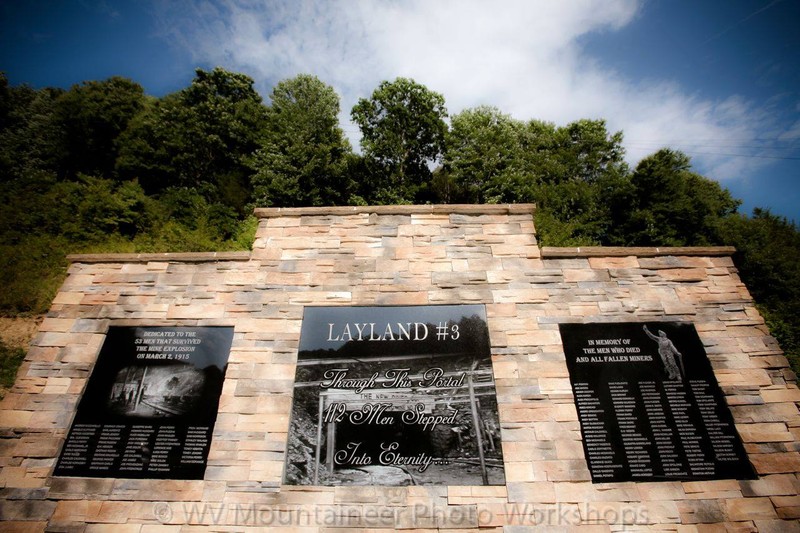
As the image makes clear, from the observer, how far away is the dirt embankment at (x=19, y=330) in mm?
7812

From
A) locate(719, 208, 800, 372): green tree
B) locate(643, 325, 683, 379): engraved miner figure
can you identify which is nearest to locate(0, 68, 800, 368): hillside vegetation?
locate(719, 208, 800, 372): green tree

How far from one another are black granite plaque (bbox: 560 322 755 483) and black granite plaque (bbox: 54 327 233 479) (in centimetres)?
485

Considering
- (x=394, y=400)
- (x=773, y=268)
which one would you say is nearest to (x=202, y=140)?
(x=394, y=400)

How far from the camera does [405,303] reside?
4.86 metres

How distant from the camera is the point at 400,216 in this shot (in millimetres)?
5469

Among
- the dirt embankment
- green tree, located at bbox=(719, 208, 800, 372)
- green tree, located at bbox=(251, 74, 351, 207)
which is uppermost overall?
green tree, located at bbox=(251, 74, 351, 207)

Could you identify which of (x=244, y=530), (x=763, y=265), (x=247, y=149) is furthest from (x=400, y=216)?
(x=247, y=149)

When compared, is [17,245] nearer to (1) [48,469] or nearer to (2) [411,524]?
(1) [48,469]

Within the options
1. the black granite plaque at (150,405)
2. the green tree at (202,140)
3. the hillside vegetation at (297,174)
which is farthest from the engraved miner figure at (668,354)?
the green tree at (202,140)

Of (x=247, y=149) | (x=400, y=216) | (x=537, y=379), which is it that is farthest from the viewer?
(x=247, y=149)

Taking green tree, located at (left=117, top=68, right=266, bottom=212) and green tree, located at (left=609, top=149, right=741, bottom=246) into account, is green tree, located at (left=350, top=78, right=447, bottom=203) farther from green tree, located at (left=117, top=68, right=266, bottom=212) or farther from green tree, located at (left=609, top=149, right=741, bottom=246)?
green tree, located at (left=609, top=149, right=741, bottom=246)

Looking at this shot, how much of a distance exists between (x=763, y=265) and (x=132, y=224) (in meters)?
23.0

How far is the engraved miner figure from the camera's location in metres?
4.51

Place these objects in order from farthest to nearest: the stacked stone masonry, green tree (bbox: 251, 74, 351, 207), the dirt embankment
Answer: green tree (bbox: 251, 74, 351, 207) < the dirt embankment < the stacked stone masonry
